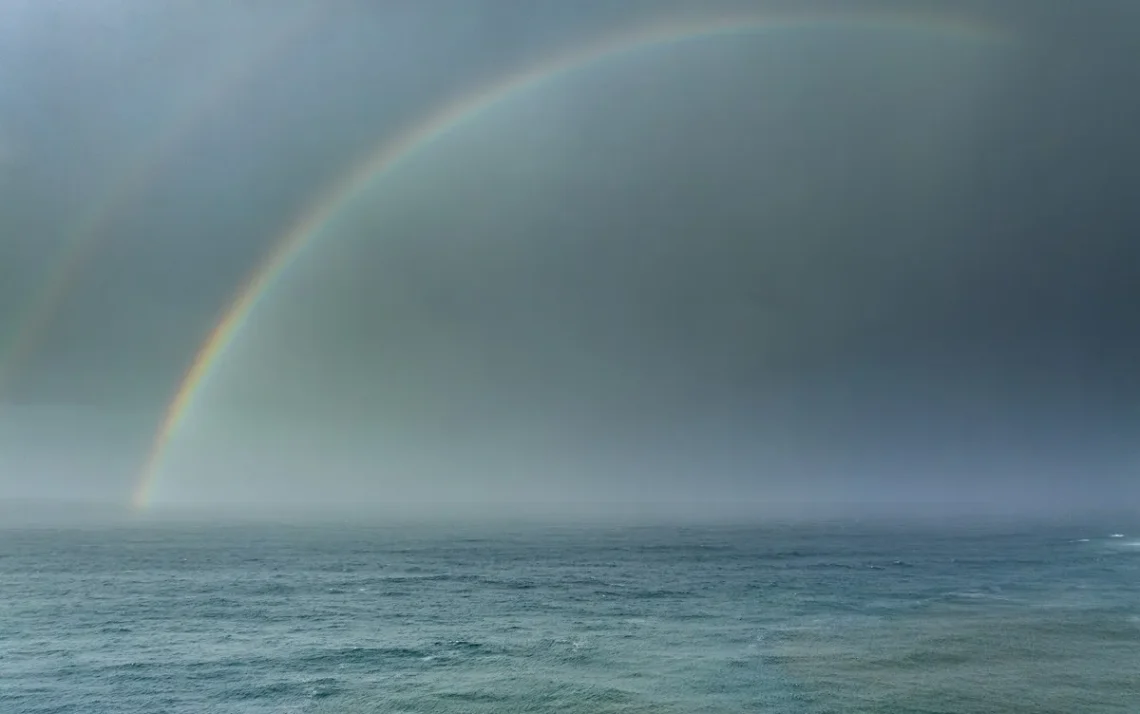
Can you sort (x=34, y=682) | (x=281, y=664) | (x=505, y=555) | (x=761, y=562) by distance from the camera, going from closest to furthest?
(x=34, y=682), (x=281, y=664), (x=761, y=562), (x=505, y=555)

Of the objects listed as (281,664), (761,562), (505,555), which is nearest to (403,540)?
(505,555)

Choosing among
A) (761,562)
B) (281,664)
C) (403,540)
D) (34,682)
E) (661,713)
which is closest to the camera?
(661,713)

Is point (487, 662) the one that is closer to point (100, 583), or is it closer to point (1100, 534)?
point (100, 583)

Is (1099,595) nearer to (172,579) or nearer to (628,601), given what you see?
(628,601)

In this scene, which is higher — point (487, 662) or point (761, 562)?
point (761, 562)

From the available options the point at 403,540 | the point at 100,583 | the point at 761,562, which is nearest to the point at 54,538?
the point at 403,540

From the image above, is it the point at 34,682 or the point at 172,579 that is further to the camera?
the point at 172,579
